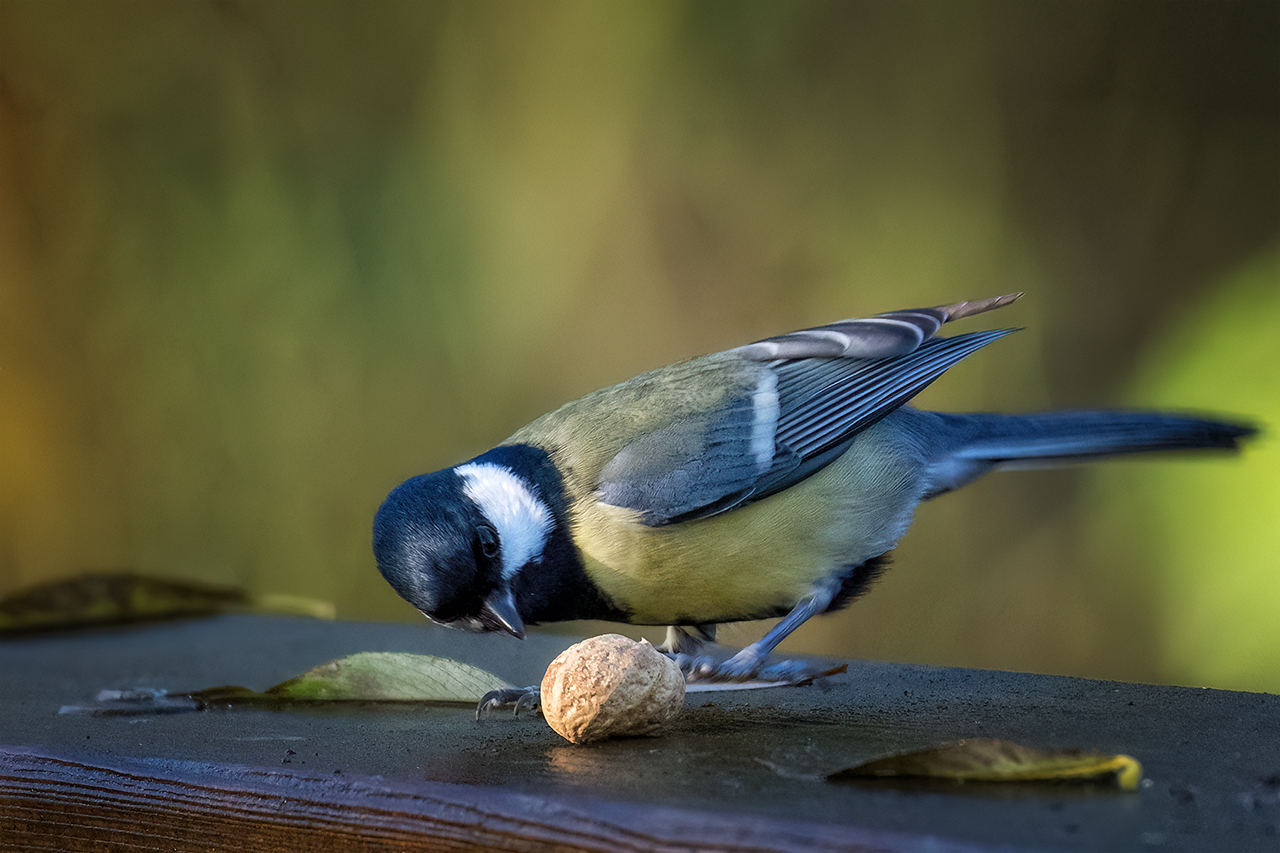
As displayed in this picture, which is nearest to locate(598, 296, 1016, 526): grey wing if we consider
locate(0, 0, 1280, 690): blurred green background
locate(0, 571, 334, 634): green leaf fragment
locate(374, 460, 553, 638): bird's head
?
locate(374, 460, 553, 638): bird's head

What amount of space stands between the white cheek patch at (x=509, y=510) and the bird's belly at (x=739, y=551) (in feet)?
0.19

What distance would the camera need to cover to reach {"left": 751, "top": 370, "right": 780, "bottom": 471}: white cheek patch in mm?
1367

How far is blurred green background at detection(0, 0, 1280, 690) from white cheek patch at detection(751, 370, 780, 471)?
769mm

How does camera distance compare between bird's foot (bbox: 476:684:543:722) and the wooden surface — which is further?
bird's foot (bbox: 476:684:543:722)

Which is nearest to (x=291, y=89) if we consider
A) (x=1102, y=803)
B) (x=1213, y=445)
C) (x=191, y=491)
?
(x=191, y=491)

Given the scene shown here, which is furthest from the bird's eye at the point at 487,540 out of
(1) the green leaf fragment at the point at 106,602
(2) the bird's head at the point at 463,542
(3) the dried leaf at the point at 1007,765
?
(1) the green leaf fragment at the point at 106,602

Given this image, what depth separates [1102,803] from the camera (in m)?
0.82

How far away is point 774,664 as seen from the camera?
1389 mm

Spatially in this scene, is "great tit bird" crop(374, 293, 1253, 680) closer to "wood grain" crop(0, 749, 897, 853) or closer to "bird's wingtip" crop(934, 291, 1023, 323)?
"bird's wingtip" crop(934, 291, 1023, 323)

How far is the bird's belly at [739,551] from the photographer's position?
1302mm

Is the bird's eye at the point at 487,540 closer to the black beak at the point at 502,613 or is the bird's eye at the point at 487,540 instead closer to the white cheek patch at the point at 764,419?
the black beak at the point at 502,613

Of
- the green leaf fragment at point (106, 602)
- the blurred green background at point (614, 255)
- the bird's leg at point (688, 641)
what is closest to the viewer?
the bird's leg at point (688, 641)

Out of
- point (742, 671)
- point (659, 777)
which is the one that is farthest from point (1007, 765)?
point (742, 671)

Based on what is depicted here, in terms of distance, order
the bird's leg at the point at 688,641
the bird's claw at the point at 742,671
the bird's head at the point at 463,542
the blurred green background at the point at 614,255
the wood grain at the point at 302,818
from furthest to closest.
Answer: the blurred green background at the point at 614,255, the bird's leg at the point at 688,641, the bird's claw at the point at 742,671, the bird's head at the point at 463,542, the wood grain at the point at 302,818
